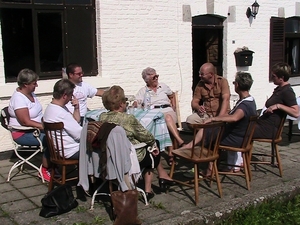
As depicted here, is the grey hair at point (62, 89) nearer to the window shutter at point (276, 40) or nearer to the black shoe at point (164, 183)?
the black shoe at point (164, 183)

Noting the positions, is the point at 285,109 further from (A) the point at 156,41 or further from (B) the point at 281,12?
(B) the point at 281,12

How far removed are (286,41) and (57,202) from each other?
24.2ft

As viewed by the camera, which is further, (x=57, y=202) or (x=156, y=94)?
(x=156, y=94)

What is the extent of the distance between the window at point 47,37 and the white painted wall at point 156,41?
0.56 feet

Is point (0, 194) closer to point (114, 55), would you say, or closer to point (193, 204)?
point (193, 204)

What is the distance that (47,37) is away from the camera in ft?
20.2

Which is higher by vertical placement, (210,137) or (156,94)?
(156,94)

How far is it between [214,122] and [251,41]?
4.82m

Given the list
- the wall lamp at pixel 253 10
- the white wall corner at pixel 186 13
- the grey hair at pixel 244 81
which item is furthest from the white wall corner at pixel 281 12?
the grey hair at pixel 244 81

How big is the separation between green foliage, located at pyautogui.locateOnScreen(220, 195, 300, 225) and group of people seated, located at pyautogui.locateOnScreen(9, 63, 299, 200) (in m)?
0.77

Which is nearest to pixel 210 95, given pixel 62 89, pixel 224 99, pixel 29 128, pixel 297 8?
pixel 224 99

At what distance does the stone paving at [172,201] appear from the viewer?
12.1 ft

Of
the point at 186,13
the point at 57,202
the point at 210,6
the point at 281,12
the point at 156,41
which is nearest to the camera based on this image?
the point at 57,202

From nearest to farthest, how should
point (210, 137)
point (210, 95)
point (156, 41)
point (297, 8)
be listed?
point (210, 137), point (210, 95), point (156, 41), point (297, 8)
